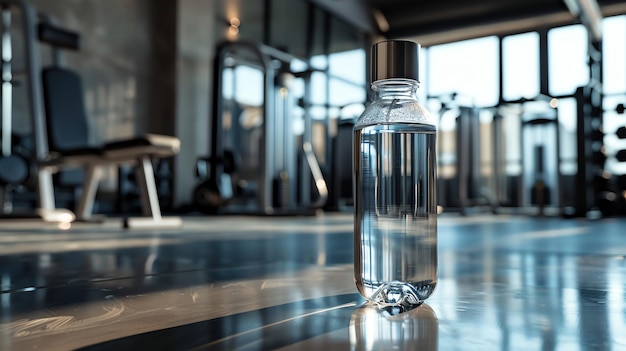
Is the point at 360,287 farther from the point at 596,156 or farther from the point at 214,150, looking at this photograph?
the point at 596,156

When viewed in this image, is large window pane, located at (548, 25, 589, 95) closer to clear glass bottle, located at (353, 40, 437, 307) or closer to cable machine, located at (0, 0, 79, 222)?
cable machine, located at (0, 0, 79, 222)

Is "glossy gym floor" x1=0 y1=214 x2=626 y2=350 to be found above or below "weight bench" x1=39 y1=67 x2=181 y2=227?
below

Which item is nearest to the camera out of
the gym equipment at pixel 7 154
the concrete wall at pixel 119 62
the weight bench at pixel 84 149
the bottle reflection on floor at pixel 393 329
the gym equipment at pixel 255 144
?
the bottle reflection on floor at pixel 393 329

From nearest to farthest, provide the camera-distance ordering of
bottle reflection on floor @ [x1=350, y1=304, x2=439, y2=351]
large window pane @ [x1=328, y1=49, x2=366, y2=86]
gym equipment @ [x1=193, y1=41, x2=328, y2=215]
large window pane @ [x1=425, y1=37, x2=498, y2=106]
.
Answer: bottle reflection on floor @ [x1=350, y1=304, x2=439, y2=351] < gym equipment @ [x1=193, y1=41, x2=328, y2=215] < large window pane @ [x1=425, y1=37, x2=498, y2=106] < large window pane @ [x1=328, y1=49, x2=366, y2=86]

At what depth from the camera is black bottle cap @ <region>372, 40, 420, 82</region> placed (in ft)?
1.57

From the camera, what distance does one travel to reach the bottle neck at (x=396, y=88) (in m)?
0.48

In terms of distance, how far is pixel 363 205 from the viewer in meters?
0.50

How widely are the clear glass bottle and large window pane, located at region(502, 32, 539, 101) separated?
27.6ft

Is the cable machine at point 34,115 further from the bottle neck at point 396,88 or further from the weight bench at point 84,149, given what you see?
the bottle neck at point 396,88

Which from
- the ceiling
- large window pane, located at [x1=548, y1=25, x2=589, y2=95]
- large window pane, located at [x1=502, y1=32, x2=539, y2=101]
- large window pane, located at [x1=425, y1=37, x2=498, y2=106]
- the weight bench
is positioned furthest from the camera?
large window pane, located at [x1=425, y1=37, x2=498, y2=106]

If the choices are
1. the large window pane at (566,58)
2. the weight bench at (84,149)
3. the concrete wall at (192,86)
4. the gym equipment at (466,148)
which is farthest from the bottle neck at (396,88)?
the large window pane at (566,58)

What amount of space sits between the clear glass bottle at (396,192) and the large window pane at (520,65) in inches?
331

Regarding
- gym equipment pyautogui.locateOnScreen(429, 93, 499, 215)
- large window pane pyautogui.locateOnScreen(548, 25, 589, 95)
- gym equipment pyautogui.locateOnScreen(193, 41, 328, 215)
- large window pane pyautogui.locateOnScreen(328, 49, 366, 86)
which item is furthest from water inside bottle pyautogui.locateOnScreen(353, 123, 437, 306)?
large window pane pyautogui.locateOnScreen(328, 49, 366, 86)

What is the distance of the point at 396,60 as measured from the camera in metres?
0.48
